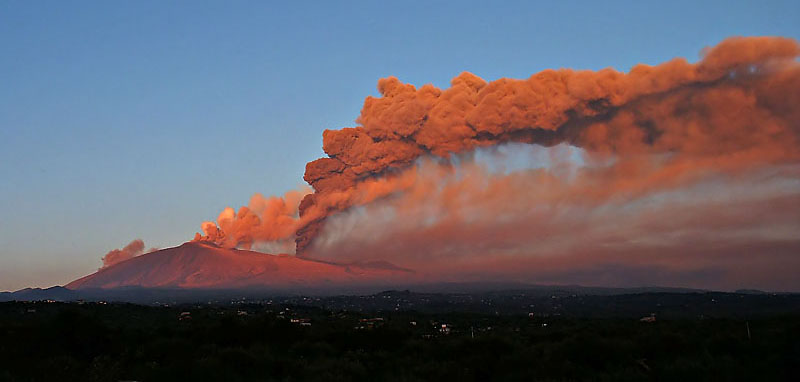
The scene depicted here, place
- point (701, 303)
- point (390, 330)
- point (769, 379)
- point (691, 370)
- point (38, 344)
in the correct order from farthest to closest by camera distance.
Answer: point (701, 303) < point (390, 330) < point (38, 344) < point (691, 370) < point (769, 379)

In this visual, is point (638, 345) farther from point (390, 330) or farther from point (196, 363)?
point (196, 363)

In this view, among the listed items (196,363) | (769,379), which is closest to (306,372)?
(196,363)

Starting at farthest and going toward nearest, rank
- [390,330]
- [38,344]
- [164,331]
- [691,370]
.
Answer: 1. [164,331]
2. [390,330]
3. [38,344]
4. [691,370]

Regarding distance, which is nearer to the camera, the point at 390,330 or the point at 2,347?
the point at 2,347

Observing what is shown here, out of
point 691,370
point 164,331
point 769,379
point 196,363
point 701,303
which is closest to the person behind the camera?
point 769,379

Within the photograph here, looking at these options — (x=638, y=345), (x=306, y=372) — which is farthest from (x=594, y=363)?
(x=306, y=372)

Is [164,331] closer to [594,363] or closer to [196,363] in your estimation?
[196,363]

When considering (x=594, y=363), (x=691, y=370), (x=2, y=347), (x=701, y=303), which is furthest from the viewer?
(x=701, y=303)

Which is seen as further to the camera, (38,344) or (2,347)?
(38,344)

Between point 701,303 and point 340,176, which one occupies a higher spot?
point 340,176
